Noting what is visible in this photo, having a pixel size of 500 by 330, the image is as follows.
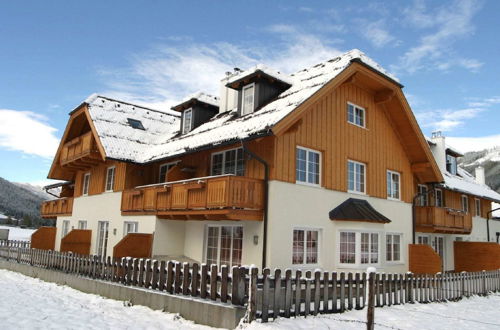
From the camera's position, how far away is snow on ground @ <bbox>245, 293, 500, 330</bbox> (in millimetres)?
9859

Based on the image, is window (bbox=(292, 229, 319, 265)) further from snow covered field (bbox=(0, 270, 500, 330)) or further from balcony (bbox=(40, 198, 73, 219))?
balcony (bbox=(40, 198, 73, 219))

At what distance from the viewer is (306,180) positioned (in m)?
16.9

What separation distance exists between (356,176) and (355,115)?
283 cm

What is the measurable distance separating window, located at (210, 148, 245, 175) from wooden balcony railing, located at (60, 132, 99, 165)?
27.5ft

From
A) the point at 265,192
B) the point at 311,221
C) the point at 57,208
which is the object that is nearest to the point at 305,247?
the point at 311,221

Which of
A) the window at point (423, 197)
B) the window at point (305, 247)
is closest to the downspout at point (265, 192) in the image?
the window at point (305, 247)

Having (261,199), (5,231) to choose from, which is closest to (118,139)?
(261,199)

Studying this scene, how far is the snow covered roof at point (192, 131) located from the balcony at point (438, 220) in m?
7.79

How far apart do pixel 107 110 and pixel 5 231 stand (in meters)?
15.3

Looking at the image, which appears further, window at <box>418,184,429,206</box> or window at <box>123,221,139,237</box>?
window at <box>418,184,429,206</box>

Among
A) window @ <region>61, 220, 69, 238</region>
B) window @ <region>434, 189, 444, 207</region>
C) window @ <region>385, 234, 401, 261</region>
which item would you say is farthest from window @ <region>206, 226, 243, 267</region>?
window @ <region>434, 189, 444, 207</region>

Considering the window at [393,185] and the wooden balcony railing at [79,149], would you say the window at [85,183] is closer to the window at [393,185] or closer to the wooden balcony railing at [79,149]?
the wooden balcony railing at [79,149]

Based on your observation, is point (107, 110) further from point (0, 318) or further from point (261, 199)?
point (0, 318)

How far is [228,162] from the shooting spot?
695 inches
